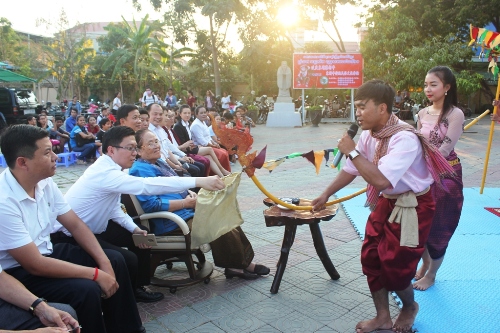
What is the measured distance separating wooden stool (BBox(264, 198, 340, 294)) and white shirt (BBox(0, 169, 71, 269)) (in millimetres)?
1439

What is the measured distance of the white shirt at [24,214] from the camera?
205 centimetres

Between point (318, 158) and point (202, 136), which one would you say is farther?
point (202, 136)

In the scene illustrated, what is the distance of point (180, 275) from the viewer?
357 cm

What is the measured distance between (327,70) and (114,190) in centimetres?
1498

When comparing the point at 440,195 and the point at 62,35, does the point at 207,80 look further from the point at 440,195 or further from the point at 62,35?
the point at 440,195

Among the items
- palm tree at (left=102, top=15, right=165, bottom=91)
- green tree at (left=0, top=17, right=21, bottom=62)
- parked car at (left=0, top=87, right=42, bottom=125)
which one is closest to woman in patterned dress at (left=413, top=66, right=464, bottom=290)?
parked car at (left=0, top=87, right=42, bottom=125)

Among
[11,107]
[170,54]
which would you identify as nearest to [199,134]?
[11,107]

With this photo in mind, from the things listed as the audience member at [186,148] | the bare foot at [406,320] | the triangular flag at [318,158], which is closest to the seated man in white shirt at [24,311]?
the bare foot at [406,320]

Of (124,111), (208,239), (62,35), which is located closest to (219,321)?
(208,239)

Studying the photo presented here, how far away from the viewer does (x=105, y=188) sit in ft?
9.14

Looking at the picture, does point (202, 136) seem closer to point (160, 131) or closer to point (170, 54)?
point (160, 131)

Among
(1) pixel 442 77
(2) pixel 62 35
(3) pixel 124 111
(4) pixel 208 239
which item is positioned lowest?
(4) pixel 208 239

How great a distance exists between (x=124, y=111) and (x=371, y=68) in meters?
13.0

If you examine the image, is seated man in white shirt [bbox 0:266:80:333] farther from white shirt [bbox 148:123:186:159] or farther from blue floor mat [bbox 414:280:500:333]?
white shirt [bbox 148:123:186:159]
